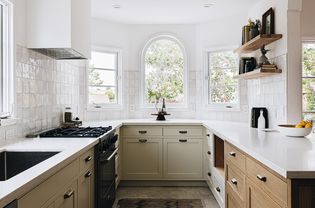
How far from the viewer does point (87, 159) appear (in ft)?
7.30

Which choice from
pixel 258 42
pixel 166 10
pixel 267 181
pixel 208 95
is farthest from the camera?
pixel 208 95

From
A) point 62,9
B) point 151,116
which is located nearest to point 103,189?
point 62,9

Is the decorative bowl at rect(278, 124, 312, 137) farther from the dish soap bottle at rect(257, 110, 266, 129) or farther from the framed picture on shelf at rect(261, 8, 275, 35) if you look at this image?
the framed picture on shelf at rect(261, 8, 275, 35)

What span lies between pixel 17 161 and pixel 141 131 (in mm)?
2462

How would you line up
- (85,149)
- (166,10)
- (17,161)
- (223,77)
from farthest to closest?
(223,77), (166,10), (85,149), (17,161)

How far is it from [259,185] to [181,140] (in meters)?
2.47

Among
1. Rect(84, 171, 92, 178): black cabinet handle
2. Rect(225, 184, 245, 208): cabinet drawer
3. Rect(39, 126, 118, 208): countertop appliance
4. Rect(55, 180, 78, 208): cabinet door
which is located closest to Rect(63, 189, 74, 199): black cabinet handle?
Rect(55, 180, 78, 208): cabinet door

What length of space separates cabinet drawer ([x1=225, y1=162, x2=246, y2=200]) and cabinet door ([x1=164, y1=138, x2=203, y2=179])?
1.46 metres

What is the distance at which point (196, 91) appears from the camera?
500 centimetres

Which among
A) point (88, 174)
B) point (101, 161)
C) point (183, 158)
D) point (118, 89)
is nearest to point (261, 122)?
point (183, 158)

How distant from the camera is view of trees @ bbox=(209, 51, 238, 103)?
15.3 ft

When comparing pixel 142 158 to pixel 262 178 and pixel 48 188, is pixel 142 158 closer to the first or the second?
pixel 262 178

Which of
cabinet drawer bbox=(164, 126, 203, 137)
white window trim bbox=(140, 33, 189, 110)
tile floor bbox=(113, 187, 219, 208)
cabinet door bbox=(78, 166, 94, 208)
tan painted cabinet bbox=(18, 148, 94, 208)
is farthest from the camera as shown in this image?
white window trim bbox=(140, 33, 189, 110)

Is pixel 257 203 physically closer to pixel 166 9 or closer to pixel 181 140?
pixel 181 140
